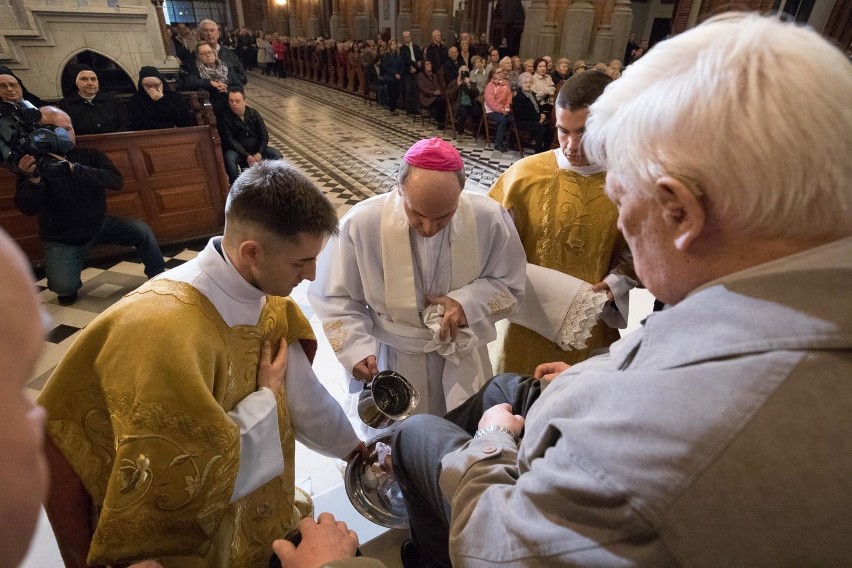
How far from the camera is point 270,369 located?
1558 millimetres

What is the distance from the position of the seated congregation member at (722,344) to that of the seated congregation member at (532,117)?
8.75 meters

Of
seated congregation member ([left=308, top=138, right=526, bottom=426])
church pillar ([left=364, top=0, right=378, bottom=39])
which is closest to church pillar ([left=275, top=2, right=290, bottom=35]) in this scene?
church pillar ([left=364, top=0, right=378, bottom=39])

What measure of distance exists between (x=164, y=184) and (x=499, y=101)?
6983 millimetres

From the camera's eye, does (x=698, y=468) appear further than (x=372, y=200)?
No

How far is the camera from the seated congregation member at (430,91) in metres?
11.6

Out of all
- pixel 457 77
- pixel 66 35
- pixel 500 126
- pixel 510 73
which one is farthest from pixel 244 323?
pixel 457 77

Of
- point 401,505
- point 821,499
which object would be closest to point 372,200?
point 401,505

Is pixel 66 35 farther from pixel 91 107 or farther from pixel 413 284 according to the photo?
Answer: pixel 413 284

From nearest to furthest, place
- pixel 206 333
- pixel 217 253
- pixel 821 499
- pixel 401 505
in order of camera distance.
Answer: pixel 821 499 < pixel 206 333 < pixel 217 253 < pixel 401 505

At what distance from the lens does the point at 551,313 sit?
2.38m

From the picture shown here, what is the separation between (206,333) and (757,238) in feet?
4.33

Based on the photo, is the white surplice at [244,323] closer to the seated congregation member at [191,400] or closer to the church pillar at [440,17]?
the seated congregation member at [191,400]

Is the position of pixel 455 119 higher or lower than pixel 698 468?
lower

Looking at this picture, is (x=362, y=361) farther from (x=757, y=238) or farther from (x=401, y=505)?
(x=757, y=238)
